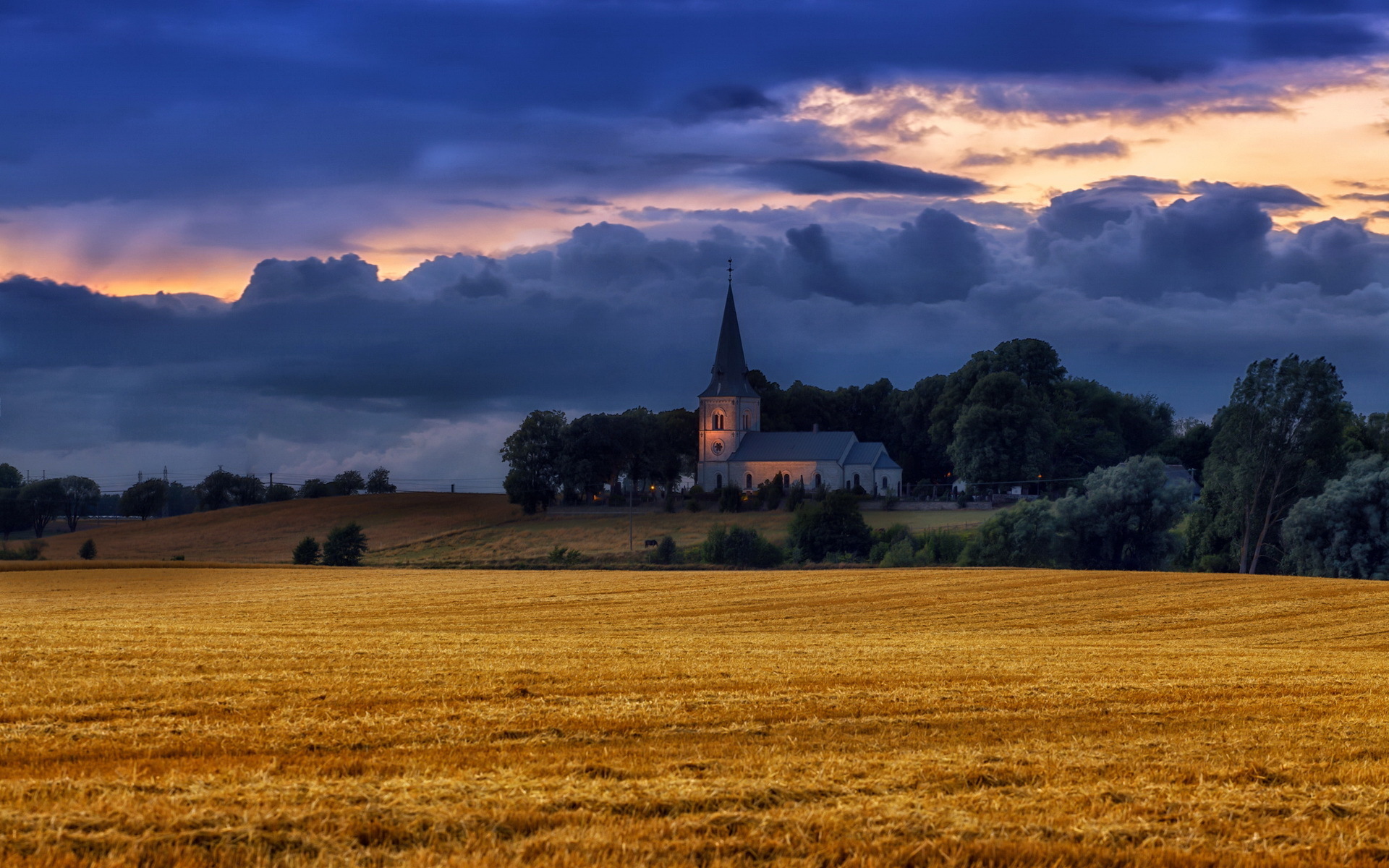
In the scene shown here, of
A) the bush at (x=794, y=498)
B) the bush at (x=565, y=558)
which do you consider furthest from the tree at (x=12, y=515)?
the bush at (x=794, y=498)

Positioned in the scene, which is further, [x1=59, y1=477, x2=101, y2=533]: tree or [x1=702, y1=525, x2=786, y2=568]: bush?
[x1=59, y1=477, x2=101, y2=533]: tree

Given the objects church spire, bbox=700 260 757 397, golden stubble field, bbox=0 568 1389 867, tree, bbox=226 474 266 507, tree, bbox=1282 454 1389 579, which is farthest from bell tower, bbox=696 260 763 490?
golden stubble field, bbox=0 568 1389 867

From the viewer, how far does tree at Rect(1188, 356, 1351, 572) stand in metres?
69.9

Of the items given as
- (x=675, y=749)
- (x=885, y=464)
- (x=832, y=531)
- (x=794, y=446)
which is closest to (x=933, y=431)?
(x=885, y=464)

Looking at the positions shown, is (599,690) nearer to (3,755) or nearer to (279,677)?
(279,677)

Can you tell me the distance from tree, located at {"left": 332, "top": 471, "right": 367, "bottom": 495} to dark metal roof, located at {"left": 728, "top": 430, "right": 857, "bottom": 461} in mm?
43000

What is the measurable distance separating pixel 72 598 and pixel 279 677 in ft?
103

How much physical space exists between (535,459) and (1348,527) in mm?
74296

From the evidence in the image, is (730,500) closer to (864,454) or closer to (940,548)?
(864,454)

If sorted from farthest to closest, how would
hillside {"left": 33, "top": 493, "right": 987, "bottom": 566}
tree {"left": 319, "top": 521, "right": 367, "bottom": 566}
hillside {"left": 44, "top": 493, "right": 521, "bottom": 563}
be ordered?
hillside {"left": 44, "top": 493, "right": 521, "bottom": 563} < hillside {"left": 33, "top": 493, "right": 987, "bottom": 566} < tree {"left": 319, "top": 521, "right": 367, "bottom": 566}

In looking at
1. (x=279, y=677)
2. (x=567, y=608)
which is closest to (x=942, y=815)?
(x=279, y=677)

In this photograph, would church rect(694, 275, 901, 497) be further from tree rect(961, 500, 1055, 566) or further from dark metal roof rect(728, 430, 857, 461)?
tree rect(961, 500, 1055, 566)

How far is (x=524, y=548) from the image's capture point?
9650 cm

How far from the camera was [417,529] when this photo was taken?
10325 cm
